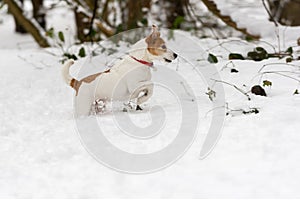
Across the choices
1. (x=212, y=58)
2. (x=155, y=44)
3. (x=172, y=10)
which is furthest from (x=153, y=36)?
(x=172, y=10)

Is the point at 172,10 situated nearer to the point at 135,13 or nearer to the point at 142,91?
the point at 135,13

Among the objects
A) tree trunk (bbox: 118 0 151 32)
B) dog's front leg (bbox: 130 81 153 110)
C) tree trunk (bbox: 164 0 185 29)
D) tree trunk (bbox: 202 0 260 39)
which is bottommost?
tree trunk (bbox: 164 0 185 29)

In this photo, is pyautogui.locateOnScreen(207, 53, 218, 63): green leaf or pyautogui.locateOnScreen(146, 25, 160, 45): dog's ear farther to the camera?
pyautogui.locateOnScreen(207, 53, 218, 63): green leaf

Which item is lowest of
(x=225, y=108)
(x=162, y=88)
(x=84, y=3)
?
(x=84, y=3)

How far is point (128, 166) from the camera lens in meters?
1.68

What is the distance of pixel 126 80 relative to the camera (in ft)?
7.75

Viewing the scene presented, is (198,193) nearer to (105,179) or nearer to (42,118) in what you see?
(105,179)

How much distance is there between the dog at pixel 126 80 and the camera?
7.74ft

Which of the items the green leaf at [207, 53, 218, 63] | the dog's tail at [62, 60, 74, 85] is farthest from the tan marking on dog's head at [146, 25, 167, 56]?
the green leaf at [207, 53, 218, 63]

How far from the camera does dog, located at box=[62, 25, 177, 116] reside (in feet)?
7.74

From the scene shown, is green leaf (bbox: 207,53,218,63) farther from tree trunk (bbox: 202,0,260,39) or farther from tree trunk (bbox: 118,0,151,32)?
tree trunk (bbox: 118,0,151,32)

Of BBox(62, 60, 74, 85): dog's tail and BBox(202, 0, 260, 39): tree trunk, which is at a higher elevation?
BBox(62, 60, 74, 85): dog's tail

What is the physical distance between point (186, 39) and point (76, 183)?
3391 mm

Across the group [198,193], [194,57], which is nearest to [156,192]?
[198,193]
